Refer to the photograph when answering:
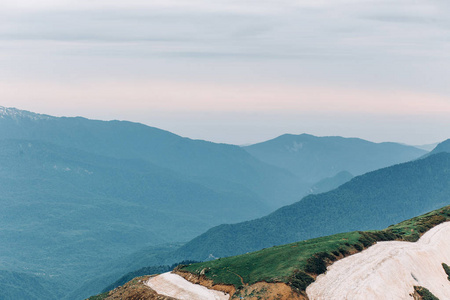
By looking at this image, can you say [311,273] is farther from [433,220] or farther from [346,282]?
[433,220]

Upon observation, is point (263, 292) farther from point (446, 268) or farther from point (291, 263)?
point (446, 268)

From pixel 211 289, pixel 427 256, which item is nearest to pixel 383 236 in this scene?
pixel 427 256

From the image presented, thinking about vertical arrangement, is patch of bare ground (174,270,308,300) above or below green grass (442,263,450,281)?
above

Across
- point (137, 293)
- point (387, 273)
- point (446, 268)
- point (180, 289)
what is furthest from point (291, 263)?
point (446, 268)

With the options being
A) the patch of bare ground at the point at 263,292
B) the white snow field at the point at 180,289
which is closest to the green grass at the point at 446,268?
the patch of bare ground at the point at 263,292

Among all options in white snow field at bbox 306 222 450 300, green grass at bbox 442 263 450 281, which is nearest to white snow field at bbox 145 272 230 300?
white snow field at bbox 306 222 450 300

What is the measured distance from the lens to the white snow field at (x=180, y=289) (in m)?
114

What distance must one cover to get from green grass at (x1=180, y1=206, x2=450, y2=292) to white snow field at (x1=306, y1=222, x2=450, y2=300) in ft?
7.09

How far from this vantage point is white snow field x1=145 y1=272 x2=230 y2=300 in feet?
373

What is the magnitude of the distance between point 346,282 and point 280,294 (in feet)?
48.6

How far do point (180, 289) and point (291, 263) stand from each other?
22.6 metres

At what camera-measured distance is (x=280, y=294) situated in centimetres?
10419

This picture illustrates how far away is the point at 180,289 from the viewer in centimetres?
11875

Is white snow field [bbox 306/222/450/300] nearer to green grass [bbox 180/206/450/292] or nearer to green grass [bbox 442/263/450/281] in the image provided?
green grass [bbox 442/263/450/281]
